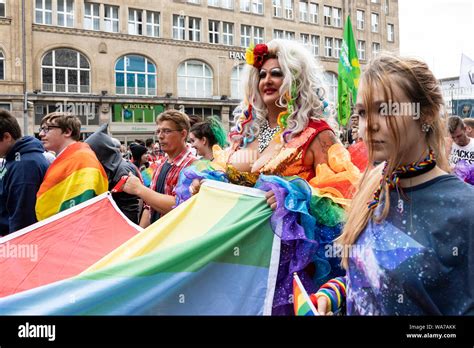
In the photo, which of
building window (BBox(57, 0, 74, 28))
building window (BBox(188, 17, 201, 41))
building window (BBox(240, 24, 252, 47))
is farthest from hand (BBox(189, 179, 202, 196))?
building window (BBox(240, 24, 252, 47))

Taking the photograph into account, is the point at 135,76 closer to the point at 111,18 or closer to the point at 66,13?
the point at 111,18

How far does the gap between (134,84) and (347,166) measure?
28.9 meters

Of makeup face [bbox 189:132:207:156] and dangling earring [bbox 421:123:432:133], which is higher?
makeup face [bbox 189:132:207:156]

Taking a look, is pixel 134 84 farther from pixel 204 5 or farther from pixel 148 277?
pixel 148 277

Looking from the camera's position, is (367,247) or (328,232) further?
(328,232)

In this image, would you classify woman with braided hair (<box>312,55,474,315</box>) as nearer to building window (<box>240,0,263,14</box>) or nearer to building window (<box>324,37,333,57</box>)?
building window (<box>240,0,263,14</box>)

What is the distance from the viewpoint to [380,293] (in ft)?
4.31

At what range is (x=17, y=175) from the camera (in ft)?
11.4

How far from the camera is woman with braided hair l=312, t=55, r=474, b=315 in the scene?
1.21 meters

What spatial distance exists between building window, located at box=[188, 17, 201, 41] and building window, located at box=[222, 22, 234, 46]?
6.23 feet

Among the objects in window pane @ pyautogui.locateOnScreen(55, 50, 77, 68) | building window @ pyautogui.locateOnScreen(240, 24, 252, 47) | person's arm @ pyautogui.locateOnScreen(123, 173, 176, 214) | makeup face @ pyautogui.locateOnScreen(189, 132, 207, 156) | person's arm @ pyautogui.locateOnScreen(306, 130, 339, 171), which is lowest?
person's arm @ pyautogui.locateOnScreen(123, 173, 176, 214)

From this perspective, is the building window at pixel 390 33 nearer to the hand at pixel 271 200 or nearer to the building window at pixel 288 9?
the building window at pixel 288 9
